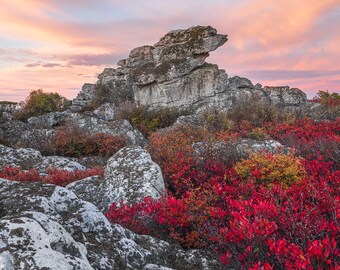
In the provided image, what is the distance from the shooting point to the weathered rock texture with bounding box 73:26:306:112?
28.1 m

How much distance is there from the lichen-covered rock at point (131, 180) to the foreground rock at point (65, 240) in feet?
8.30

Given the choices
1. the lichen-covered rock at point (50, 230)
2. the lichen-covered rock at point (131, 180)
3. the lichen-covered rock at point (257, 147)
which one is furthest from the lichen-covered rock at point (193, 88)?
the lichen-covered rock at point (50, 230)

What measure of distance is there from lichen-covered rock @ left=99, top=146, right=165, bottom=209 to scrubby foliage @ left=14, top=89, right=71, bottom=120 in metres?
23.2

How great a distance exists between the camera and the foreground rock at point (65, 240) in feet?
8.67

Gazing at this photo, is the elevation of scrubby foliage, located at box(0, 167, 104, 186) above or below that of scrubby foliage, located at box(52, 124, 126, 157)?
below

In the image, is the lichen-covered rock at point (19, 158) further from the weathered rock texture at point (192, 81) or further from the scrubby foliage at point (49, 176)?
the weathered rock texture at point (192, 81)

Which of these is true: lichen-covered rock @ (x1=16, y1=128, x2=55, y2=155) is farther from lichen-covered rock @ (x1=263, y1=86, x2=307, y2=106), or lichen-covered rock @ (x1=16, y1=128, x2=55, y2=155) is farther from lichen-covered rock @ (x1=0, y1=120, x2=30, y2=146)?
lichen-covered rock @ (x1=263, y1=86, x2=307, y2=106)

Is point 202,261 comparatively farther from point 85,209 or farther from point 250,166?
point 250,166

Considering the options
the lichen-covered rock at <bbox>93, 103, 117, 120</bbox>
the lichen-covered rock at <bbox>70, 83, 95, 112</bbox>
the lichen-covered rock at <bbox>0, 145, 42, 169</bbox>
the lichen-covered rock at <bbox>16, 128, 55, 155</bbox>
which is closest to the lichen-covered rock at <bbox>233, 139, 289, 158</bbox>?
the lichen-covered rock at <bbox>0, 145, 42, 169</bbox>

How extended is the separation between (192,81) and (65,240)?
26.5 m

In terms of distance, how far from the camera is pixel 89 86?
38562mm

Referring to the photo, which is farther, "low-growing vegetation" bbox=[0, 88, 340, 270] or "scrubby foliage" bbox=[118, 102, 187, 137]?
"scrubby foliage" bbox=[118, 102, 187, 137]

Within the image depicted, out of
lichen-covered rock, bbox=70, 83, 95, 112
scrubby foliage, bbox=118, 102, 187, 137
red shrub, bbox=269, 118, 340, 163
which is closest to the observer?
red shrub, bbox=269, 118, 340, 163

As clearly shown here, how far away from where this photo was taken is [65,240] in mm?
3068
